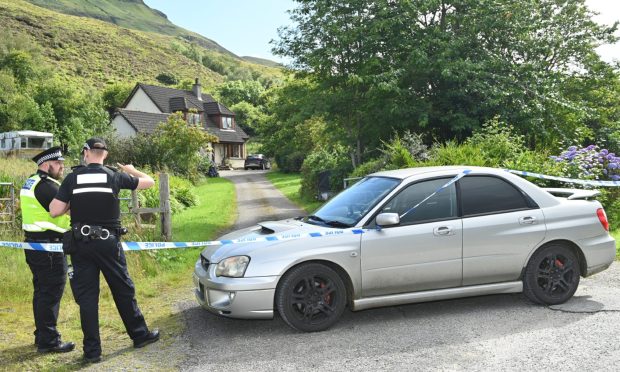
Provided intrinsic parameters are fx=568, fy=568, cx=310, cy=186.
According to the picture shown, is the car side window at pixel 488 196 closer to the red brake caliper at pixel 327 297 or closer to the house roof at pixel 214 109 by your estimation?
the red brake caliper at pixel 327 297

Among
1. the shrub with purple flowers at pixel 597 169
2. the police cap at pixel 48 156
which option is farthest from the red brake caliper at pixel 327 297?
the shrub with purple flowers at pixel 597 169

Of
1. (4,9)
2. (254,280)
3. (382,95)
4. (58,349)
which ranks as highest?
(4,9)

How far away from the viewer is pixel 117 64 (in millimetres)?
111125

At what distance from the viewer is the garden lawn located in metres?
5.26

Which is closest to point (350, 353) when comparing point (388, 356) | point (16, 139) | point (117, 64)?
point (388, 356)

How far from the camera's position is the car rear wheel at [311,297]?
5520 mm

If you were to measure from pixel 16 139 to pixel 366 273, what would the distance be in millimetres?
41632

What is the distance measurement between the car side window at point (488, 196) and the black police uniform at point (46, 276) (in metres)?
4.20

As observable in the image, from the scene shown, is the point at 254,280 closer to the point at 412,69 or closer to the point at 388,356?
the point at 388,356

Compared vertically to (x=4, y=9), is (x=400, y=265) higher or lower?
lower

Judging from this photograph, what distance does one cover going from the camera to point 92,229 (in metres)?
5.02

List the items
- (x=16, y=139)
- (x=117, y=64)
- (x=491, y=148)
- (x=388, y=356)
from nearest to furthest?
(x=388, y=356), (x=491, y=148), (x=16, y=139), (x=117, y=64)

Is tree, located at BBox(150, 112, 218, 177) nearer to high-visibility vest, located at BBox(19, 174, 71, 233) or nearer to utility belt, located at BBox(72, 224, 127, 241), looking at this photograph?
high-visibility vest, located at BBox(19, 174, 71, 233)

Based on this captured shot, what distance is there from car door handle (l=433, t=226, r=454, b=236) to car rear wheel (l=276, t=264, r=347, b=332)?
3.71ft
